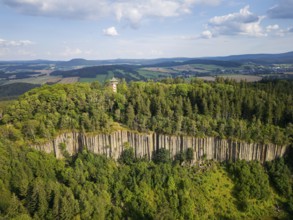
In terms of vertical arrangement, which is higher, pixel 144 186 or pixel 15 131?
pixel 15 131

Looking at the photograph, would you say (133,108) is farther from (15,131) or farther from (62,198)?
(62,198)

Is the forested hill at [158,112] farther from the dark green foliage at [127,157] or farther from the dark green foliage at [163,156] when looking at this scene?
the dark green foliage at [127,157]

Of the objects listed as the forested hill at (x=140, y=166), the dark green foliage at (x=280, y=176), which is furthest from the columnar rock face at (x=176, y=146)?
the dark green foliage at (x=280, y=176)

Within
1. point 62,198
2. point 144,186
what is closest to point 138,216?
point 144,186

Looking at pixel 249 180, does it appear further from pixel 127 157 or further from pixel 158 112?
pixel 127 157

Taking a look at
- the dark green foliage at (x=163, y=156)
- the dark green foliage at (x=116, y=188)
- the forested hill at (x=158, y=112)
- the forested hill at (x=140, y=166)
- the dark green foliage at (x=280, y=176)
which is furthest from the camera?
the dark green foliage at (x=163, y=156)

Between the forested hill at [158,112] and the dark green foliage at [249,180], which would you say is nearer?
the dark green foliage at [249,180]
